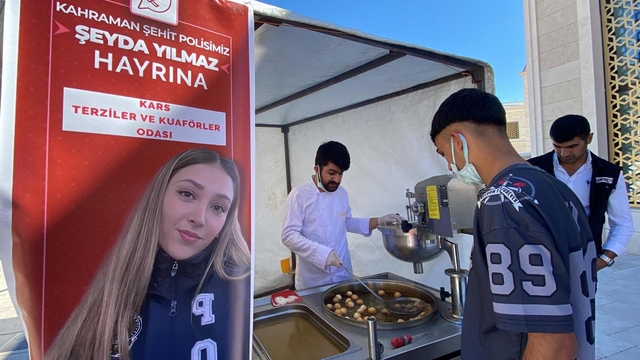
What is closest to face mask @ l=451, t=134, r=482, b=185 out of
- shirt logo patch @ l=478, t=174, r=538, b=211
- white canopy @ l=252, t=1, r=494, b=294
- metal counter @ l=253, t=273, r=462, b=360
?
shirt logo patch @ l=478, t=174, r=538, b=211

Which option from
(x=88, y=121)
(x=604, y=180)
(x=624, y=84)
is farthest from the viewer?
(x=624, y=84)

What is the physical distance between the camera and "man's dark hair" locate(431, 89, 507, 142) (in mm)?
1016

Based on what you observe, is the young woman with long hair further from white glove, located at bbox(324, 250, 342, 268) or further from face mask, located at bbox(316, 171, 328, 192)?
face mask, located at bbox(316, 171, 328, 192)

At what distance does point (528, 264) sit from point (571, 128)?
72.3 inches

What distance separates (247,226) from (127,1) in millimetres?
668

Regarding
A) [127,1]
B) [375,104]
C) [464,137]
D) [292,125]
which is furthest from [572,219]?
[292,125]

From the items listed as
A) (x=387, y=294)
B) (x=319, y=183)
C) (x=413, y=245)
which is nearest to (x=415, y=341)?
(x=413, y=245)

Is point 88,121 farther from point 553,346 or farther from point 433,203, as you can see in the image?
point 433,203

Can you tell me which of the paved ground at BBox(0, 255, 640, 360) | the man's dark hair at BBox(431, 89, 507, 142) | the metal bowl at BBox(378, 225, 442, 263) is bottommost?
the paved ground at BBox(0, 255, 640, 360)

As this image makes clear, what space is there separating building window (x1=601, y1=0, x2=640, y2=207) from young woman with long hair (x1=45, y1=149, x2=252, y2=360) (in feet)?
21.1

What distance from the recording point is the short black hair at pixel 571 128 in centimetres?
209

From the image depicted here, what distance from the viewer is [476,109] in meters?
1.02

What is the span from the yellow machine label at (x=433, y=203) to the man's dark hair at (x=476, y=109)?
615 millimetres

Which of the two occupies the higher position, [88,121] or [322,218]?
[88,121]
